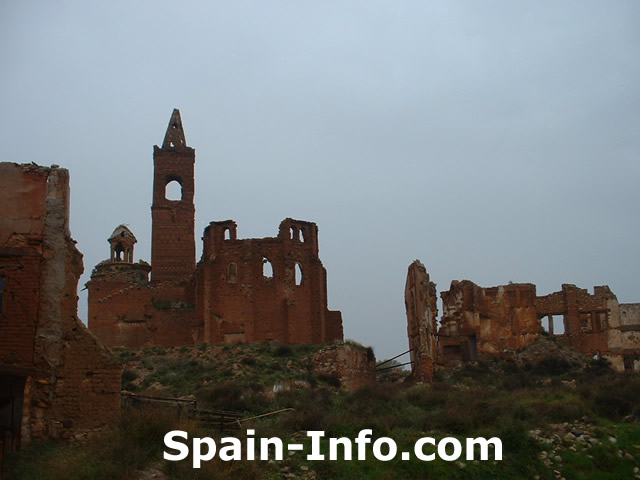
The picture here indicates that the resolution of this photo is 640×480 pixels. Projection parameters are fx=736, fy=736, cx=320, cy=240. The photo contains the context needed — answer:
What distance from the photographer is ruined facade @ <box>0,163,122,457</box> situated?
13.1 metres

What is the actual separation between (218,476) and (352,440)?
21.4ft

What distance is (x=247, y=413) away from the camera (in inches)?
834

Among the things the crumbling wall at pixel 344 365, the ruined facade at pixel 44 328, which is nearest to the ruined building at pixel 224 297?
the crumbling wall at pixel 344 365

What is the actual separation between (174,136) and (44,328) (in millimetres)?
36606

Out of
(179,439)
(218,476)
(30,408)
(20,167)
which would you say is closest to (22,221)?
(20,167)

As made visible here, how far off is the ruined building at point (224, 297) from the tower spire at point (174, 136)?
7.39m

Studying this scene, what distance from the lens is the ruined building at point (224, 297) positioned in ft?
129

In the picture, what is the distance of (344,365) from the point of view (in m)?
32.8

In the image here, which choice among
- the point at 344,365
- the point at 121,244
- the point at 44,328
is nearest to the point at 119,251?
the point at 121,244

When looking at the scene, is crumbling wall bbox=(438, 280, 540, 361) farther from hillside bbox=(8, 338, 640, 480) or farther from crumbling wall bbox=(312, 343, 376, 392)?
hillside bbox=(8, 338, 640, 480)

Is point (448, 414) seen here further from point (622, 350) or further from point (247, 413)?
point (622, 350)

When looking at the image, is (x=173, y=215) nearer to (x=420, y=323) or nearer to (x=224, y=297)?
(x=224, y=297)

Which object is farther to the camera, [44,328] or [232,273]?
[232,273]

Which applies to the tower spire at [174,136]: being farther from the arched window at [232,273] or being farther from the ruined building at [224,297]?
the arched window at [232,273]
